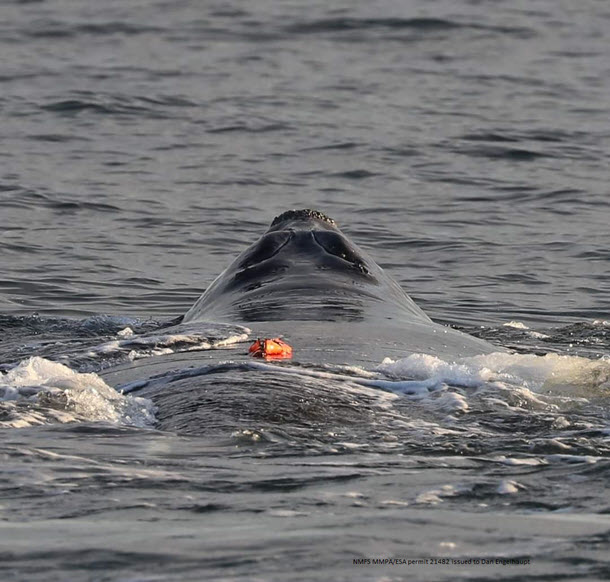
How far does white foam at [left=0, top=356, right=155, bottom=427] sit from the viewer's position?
7.75 m

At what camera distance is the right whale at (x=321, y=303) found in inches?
383

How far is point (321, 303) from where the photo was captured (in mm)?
10617

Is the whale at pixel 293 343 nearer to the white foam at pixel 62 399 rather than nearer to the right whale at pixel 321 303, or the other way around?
the right whale at pixel 321 303

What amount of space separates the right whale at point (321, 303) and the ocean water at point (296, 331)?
0.32m

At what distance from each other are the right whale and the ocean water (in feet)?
1.05

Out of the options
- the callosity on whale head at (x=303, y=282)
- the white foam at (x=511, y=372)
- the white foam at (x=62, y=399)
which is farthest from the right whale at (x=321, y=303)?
the white foam at (x=62, y=399)

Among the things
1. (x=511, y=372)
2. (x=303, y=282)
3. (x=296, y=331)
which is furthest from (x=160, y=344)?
(x=511, y=372)

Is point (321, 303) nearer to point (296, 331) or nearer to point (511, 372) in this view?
point (296, 331)

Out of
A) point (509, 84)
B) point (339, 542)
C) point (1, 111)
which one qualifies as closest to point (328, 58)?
point (509, 84)

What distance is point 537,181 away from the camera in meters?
20.2

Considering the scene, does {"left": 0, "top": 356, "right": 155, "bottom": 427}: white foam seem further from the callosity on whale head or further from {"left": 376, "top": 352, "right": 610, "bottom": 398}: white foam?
the callosity on whale head

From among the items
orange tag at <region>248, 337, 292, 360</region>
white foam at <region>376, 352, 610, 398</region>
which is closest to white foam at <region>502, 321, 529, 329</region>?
white foam at <region>376, 352, 610, 398</region>

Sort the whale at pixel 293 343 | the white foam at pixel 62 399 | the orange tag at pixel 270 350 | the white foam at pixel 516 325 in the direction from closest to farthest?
the white foam at pixel 62 399 → the whale at pixel 293 343 → the orange tag at pixel 270 350 → the white foam at pixel 516 325

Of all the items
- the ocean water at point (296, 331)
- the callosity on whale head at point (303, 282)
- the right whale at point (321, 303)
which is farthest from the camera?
the callosity on whale head at point (303, 282)
